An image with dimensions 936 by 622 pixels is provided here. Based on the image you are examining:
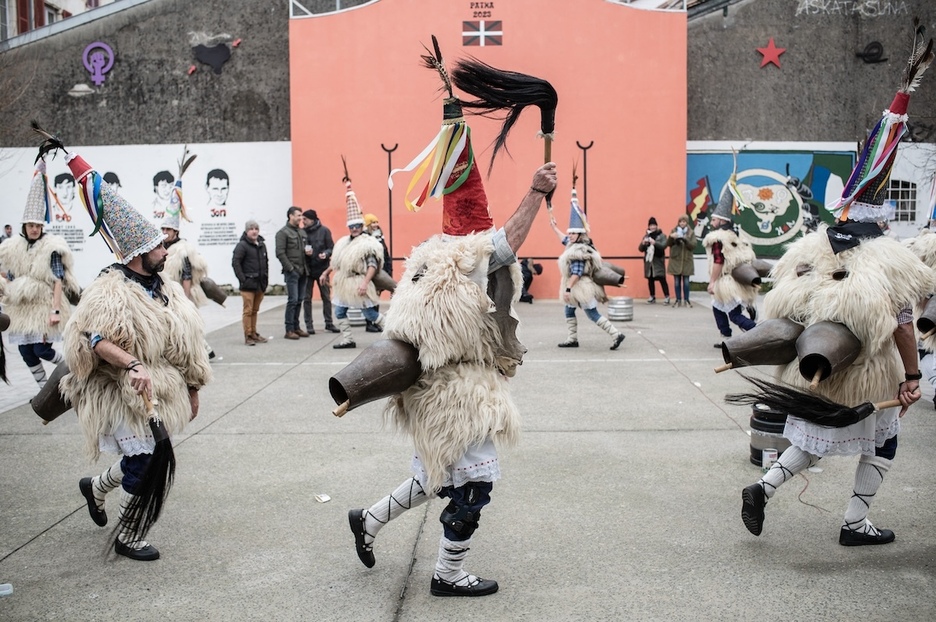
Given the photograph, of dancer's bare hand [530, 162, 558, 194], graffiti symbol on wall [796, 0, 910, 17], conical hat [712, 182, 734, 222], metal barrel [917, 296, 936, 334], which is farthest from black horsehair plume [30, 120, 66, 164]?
graffiti symbol on wall [796, 0, 910, 17]

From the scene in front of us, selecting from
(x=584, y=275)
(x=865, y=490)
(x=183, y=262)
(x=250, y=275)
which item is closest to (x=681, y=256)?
(x=584, y=275)

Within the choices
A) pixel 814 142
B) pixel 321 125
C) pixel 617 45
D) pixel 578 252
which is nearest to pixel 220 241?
pixel 321 125

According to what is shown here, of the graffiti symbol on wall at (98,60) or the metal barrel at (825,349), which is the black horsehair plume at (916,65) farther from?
the graffiti symbol on wall at (98,60)

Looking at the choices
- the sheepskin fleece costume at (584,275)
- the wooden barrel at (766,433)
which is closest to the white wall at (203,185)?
the sheepskin fleece costume at (584,275)

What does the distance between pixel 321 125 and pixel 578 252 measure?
31.9ft

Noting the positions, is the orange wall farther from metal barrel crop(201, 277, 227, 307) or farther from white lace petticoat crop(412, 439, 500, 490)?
white lace petticoat crop(412, 439, 500, 490)

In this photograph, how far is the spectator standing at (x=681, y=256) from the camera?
17.2 metres

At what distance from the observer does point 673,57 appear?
18312 mm

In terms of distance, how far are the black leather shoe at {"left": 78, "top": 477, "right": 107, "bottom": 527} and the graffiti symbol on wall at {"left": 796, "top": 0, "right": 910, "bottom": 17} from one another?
2054cm

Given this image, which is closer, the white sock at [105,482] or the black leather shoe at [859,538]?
the black leather shoe at [859,538]

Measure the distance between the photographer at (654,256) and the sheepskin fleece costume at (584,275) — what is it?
6758 millimetres

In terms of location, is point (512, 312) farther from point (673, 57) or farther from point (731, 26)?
point (731, 26)

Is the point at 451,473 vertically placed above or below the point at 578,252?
below

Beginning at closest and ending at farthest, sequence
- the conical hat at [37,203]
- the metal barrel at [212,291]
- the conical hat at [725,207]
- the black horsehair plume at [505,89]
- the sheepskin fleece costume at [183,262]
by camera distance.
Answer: the black horsehair plume at [505,89] → the conical hat at [37,203] → the metal barrel at [212,291] → the sheepskin fleece costume at [183,262] → the conical hat at [725,207]
